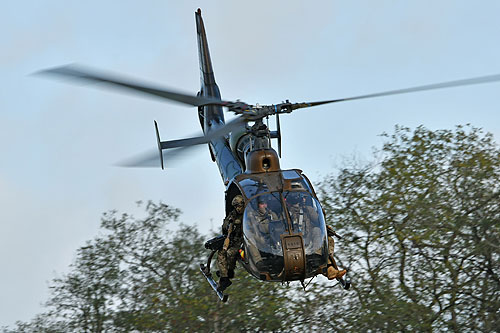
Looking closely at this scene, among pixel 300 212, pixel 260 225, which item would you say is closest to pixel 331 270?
pixel 300 212

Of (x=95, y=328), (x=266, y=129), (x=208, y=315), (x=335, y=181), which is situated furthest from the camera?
(x=95, y=328)

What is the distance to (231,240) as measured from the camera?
494 inches

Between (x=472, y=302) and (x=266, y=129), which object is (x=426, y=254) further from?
(x=266, y=129)

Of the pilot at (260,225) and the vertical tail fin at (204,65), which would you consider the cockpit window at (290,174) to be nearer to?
the pilot at (260,225)

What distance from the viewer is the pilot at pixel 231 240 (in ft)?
40.6

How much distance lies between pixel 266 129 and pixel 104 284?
17175mm

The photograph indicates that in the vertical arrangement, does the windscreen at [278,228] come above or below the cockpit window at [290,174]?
below

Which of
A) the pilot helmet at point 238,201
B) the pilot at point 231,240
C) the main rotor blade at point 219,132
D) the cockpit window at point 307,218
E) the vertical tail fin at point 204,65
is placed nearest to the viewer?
the main rotor blade at point 219,132

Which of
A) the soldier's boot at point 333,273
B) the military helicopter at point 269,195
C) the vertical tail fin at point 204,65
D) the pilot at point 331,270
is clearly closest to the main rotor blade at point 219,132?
the military helicopter at point 269,195

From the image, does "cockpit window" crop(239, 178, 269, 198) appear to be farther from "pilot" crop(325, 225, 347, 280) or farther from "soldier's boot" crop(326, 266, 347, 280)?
"soldier's boot" crop(326, 266, 347, 280)

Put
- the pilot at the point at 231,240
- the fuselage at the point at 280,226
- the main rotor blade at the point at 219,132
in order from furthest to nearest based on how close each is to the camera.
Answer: the pilot at the point at 231,240
the fuselage at the point at 280,226
the main rotor blade at the point at 219,132

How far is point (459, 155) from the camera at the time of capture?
25.2 meters

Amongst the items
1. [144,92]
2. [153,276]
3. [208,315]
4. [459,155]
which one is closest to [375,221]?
[459,155]

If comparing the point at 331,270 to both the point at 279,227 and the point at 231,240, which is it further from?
the point at 231,240
